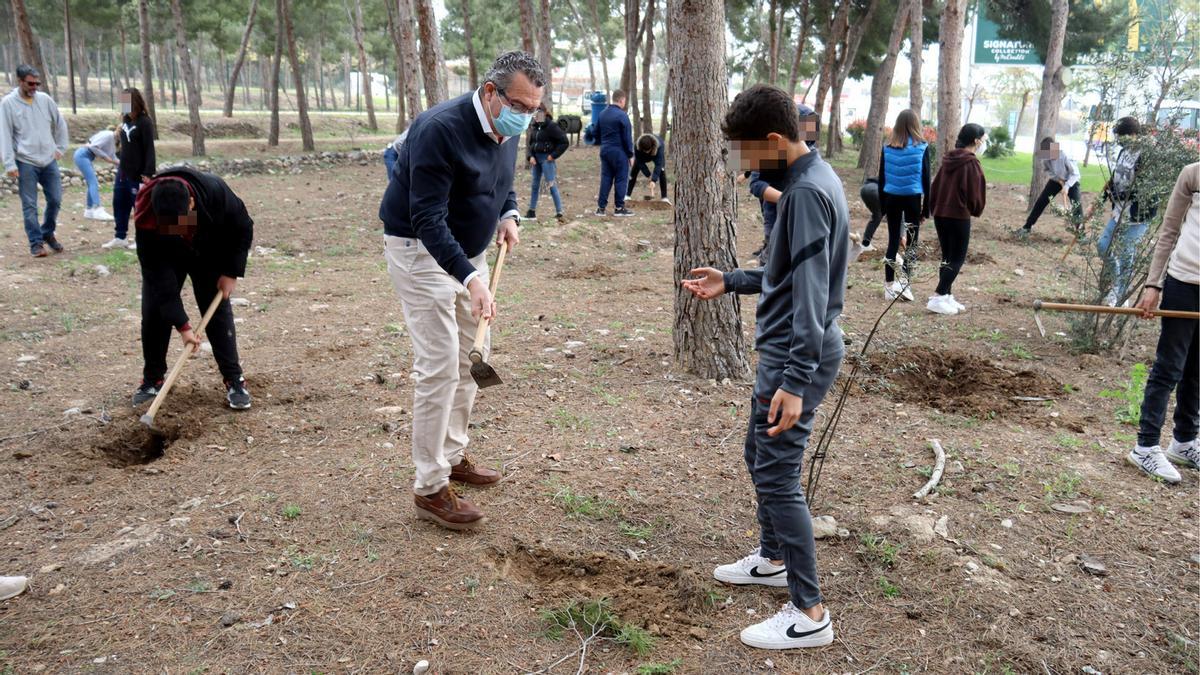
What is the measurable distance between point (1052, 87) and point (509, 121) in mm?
13898

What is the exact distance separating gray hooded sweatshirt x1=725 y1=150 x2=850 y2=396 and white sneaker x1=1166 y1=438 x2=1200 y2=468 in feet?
9.47

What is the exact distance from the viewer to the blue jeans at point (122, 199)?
8.77 m

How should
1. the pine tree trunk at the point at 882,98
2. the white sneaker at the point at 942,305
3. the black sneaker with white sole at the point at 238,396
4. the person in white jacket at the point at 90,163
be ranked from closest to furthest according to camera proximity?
the black sneaker with white sole at the point at 238,396
the white sneaker at the point at 942,305
the person in white jacket at the point at 90,163
the pine tree trunk at the point at 882,98

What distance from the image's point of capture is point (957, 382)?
18.4 feet

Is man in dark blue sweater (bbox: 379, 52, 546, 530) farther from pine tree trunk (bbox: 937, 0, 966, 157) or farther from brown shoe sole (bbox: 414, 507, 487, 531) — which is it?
pine tree trunk (bbox: 937, 0, 966, 157)

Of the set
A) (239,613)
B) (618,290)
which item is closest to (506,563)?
(239,613)

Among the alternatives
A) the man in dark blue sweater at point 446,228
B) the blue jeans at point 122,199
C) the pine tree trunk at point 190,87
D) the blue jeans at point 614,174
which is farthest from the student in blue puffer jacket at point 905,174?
the pine tree trunk at point 190,87

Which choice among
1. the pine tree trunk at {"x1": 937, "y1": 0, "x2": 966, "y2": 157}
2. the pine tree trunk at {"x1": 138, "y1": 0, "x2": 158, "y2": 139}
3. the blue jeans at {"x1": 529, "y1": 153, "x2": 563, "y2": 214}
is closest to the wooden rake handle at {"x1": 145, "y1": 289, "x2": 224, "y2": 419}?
the blue jeans at {"x1": 529, "y1": 153, "x2": 563, "y2": 214}

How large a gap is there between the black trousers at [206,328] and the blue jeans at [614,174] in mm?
7804

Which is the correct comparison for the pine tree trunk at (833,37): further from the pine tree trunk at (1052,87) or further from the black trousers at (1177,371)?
the black trousers at (1177,371)

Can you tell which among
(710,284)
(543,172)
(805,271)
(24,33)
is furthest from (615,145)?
(24,33)

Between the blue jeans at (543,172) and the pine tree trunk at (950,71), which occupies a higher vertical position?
the pine tree trunk at (950,71)

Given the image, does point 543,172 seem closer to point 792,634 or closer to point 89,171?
point 89,171

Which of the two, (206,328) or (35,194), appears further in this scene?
(35,194)
